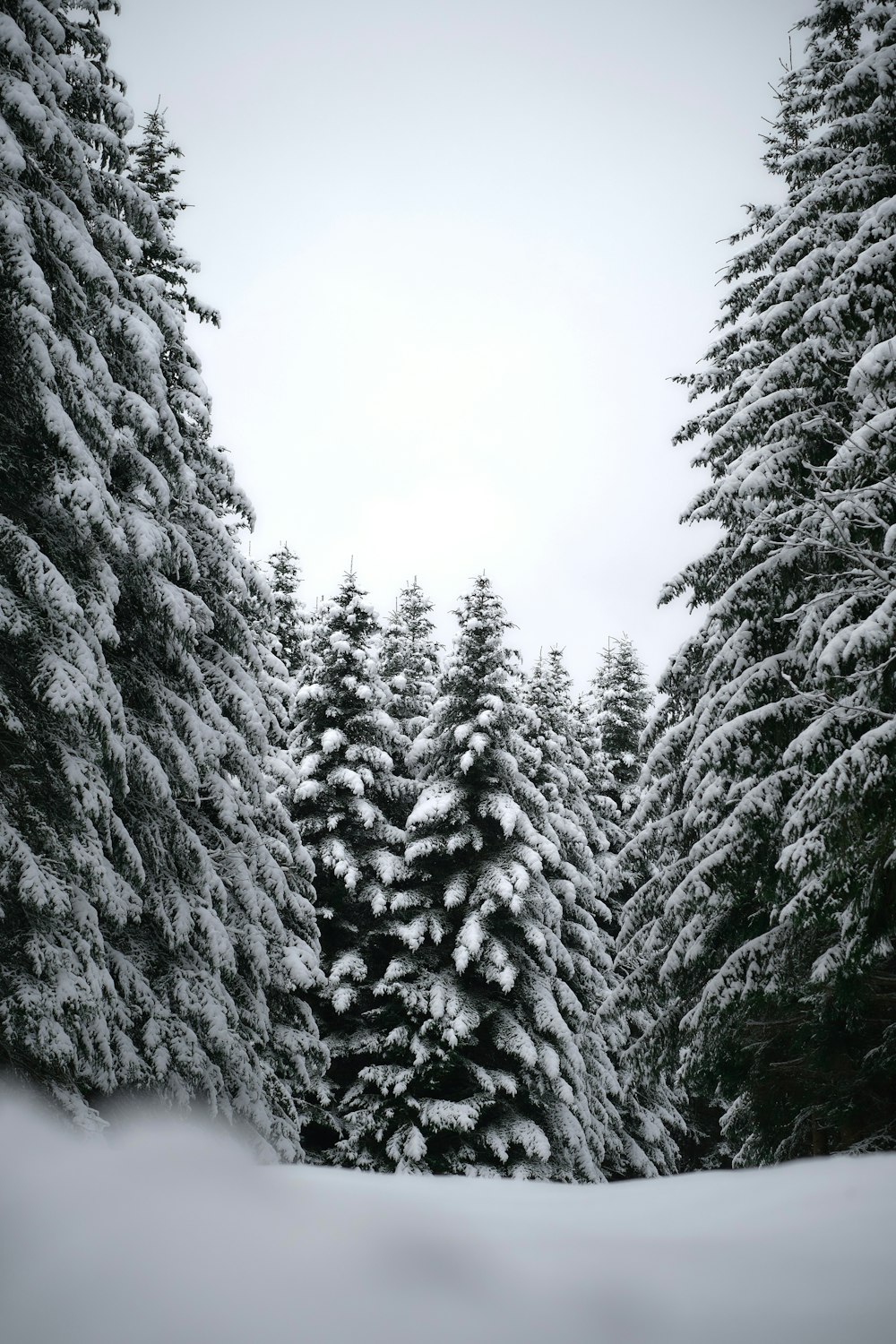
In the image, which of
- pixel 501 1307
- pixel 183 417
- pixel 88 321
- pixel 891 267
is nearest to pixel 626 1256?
pixel 501 1307

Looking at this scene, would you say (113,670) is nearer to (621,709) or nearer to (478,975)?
(478,975)

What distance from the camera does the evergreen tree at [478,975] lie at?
14078mm

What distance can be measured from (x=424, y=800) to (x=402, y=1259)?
602 inches

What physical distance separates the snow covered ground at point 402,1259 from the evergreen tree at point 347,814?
14.7 metres

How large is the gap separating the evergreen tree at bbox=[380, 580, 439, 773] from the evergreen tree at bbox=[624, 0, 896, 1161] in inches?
425

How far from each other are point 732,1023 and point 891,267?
807 cm

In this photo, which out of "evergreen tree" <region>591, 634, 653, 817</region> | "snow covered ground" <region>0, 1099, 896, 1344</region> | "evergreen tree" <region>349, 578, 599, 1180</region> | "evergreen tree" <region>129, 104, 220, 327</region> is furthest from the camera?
"evergreen tree" <region>591, 634, 653, 817</region>

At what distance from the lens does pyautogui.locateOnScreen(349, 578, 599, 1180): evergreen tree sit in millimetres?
14078

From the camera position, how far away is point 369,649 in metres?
18.0

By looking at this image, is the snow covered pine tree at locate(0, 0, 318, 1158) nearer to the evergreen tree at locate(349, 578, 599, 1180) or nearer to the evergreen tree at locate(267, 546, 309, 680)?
the evergreen tree at locate(349, 578, 599, 1180)

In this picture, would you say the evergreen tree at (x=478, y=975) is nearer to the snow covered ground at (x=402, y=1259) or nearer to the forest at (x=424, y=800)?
the forest at (x=424, y=800)

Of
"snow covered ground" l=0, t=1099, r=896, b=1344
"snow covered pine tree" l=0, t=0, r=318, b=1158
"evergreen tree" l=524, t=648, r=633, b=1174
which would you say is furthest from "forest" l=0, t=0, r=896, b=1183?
"snow covered ground" l=0, t=1099, r=896, b=1344

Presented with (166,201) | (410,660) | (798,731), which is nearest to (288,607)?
(410,660)

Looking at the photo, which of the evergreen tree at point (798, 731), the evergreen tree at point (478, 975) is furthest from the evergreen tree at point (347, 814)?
the evergreen tree at point (798, 731)
